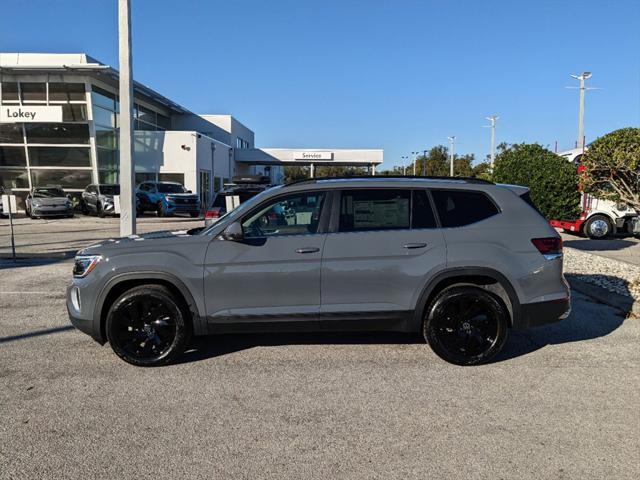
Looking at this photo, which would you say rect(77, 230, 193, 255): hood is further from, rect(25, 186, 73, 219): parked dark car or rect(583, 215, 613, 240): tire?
rect(25, 186, 73, 219): parked dark car

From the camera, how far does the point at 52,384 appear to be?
443 cm

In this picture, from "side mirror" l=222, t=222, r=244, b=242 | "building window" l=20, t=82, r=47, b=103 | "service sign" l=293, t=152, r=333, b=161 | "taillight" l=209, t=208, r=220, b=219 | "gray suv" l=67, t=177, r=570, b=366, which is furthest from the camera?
"service sign" l=293, t=152, r=333, b=161

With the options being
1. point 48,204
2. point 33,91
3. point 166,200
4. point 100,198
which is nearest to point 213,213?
point 166,200

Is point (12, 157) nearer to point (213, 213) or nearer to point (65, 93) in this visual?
point (65, 93)

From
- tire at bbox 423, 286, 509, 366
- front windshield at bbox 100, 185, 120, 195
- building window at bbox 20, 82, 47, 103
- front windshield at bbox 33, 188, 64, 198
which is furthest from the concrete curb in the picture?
building window at bbox 20, 82, 47, 103

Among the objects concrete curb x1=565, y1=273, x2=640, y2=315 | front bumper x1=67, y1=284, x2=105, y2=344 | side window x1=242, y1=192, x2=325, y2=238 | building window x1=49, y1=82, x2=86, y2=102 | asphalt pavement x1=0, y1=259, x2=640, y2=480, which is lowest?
asphalt pavement x1=0, y1=259, x2=640, y2=480

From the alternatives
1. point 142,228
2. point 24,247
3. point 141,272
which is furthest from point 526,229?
point 142,228

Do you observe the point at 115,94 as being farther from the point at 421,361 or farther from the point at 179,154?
the point at 421,361

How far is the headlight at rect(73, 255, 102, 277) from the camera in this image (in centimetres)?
480

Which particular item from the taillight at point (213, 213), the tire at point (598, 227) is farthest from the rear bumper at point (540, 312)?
the tire at point (598, 227)

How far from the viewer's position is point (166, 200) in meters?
26.7

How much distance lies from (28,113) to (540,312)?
99.2ft

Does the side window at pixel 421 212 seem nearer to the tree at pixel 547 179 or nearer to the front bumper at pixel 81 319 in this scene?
the front bumper at pixel 81 319

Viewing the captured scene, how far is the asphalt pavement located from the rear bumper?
41cm
